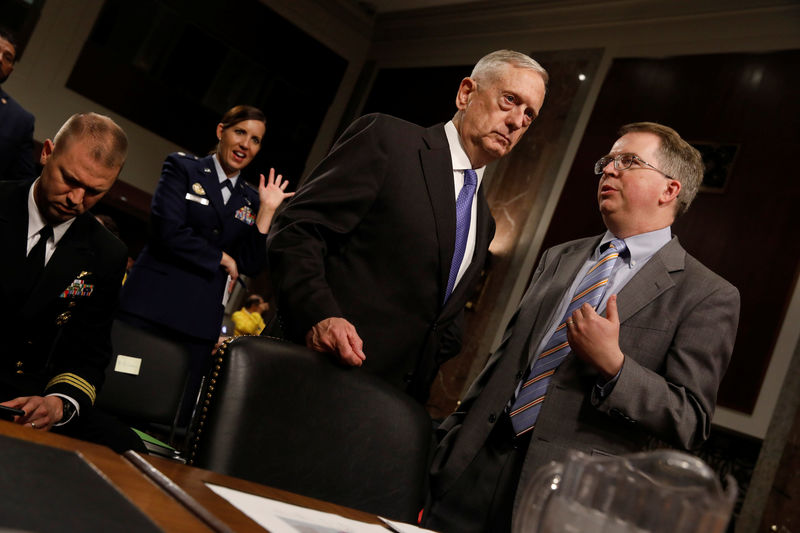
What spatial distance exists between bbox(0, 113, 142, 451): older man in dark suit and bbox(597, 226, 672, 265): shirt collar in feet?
4.20

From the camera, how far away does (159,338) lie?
2.38 meters

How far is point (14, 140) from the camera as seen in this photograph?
3.42 meters

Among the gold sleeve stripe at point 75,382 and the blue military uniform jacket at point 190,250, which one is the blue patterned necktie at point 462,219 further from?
the blue military uniform jacket at point 190,250

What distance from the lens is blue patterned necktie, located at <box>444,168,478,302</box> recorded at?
2.10 m

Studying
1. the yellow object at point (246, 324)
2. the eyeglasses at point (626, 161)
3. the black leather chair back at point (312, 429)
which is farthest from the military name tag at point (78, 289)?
the yellow object at point (246, 324)

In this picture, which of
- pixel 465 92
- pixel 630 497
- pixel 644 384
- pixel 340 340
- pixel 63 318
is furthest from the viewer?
pixel 465 92

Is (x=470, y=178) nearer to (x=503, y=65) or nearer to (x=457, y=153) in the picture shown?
(x=457, y=153)

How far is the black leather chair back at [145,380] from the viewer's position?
7.41 feet

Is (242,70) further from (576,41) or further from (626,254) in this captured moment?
(626,254)

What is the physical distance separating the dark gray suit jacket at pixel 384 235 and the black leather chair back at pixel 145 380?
0.69m

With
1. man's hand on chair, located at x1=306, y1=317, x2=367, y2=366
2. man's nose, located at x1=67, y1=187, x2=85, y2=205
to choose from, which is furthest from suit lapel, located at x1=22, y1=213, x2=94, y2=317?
man's hand on chair, located at x1=306, y1=317, x2=367, y2=366

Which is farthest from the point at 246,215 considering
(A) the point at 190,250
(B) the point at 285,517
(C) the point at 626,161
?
(B) the point at 285,517

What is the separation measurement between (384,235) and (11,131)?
223 centimetres

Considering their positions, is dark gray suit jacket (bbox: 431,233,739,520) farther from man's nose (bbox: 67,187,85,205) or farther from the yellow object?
the yellow object
